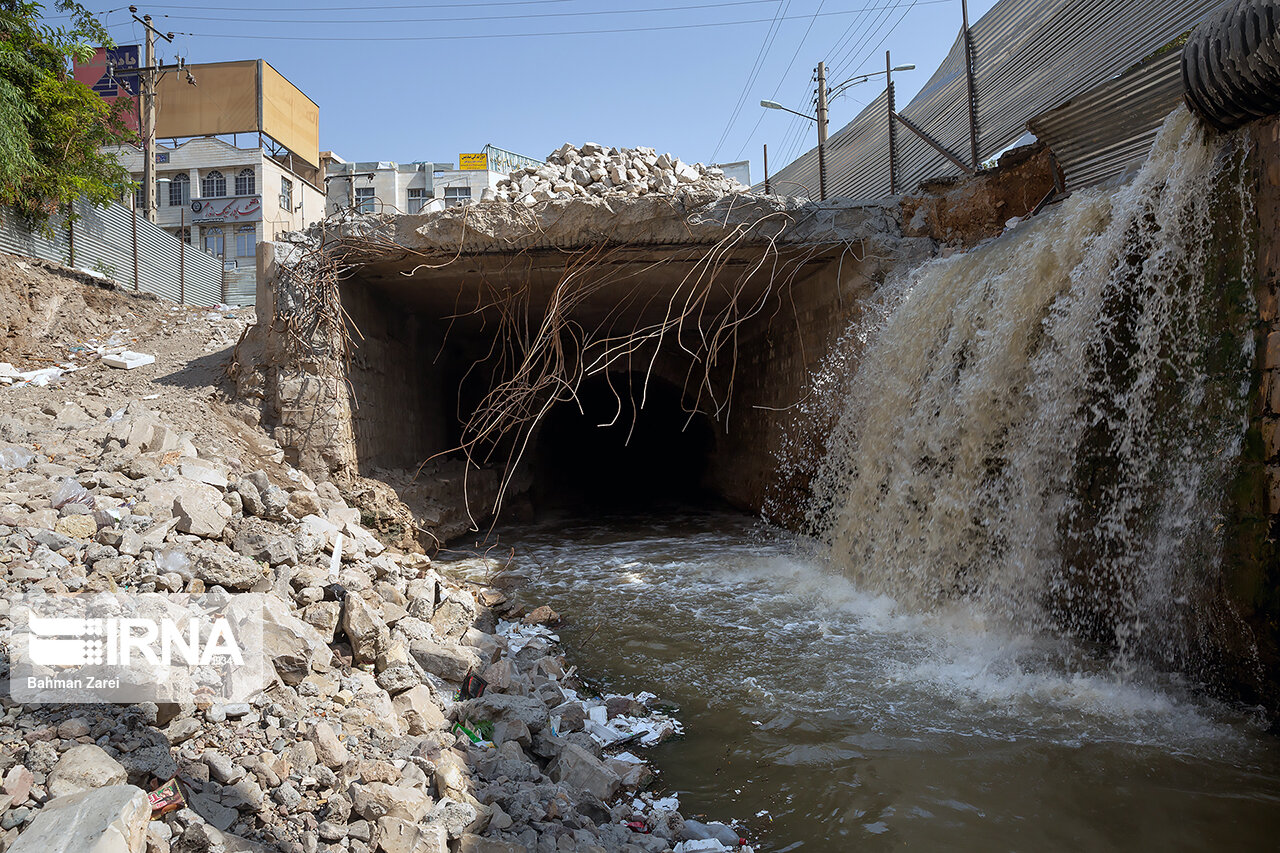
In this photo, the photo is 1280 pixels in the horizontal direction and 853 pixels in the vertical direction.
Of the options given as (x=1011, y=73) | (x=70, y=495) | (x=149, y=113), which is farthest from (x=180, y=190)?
(x=1011, y=73)

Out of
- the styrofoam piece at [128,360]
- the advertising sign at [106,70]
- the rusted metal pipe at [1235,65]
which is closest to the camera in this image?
the rusted metal pipe at [1235,65]

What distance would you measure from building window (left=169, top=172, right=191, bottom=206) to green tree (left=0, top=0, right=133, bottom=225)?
16817 millimetres

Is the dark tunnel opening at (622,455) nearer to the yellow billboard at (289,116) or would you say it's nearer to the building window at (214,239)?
the yellow billboard at (289,116)

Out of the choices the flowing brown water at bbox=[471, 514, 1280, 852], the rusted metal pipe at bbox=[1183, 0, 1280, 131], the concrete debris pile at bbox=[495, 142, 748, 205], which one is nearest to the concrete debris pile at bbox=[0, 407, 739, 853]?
the flowing brown water at bbox=[471, 514, 1280, 852]

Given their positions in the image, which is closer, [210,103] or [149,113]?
[149,113]

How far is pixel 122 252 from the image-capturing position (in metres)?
12.7

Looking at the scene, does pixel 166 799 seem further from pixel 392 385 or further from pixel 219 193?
pixel 219 193

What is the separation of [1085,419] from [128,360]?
851 centimetres

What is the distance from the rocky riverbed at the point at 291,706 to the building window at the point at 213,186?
2581 centimetres

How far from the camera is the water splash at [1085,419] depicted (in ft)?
10.9

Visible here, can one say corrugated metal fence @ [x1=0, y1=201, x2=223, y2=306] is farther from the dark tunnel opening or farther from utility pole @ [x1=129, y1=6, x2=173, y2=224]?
the dark tunnel opening

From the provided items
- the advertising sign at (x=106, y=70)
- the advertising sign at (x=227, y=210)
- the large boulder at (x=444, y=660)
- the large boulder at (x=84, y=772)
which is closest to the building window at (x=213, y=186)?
the advertising sign at (x=227, y=210)

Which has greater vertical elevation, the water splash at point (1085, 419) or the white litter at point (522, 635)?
the water splash at point (1085, 419)

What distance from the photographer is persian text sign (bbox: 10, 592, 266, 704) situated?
2225 millimetres
